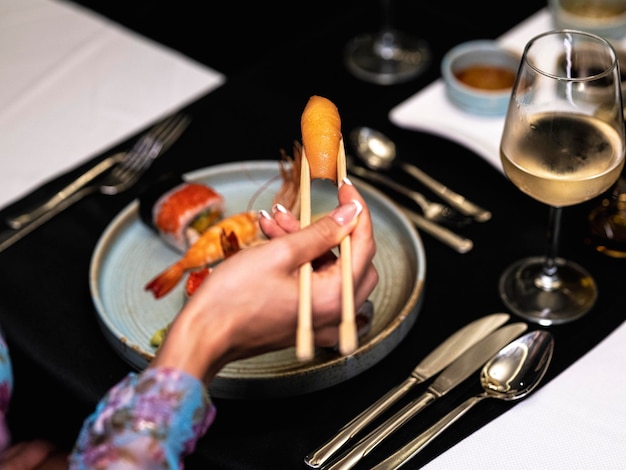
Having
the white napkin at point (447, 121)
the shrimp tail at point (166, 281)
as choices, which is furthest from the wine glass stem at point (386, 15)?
the shrimp tail at point (166, 281)

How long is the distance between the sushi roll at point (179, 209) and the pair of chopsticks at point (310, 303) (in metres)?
0.33

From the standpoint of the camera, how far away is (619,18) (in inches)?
60.1

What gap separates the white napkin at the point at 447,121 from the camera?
52.9 inches

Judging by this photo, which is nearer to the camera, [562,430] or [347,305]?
[347,305]

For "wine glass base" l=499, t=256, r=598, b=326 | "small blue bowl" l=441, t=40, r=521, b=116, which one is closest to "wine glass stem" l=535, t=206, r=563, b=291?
"wine glass base" l=499, t=256, r=598, b=326

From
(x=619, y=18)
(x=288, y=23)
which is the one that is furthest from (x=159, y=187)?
(x=288, y=23)

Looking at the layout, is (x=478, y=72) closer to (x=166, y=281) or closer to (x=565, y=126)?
(x=565, y=126)

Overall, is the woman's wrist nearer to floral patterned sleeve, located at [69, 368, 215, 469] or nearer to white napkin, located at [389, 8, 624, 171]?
floral patterned sleeve, located at [69, 368, 215, 469]

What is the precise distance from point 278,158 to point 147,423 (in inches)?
27.6

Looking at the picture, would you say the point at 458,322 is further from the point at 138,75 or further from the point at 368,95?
the point at 138,75

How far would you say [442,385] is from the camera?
3.31ft

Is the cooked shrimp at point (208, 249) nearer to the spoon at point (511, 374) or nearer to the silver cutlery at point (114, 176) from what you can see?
the silver cutlery at point (114, 176)

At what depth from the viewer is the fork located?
133 centimetres

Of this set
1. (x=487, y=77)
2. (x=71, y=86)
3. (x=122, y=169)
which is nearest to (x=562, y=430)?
(x=487, y=77)
